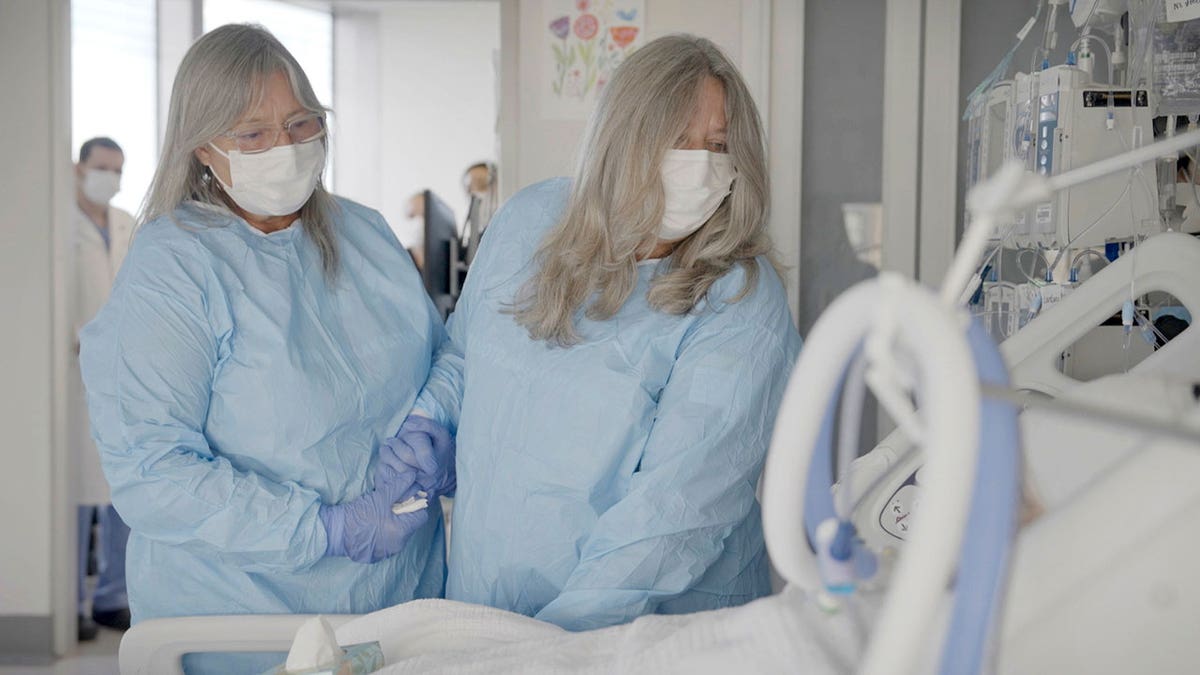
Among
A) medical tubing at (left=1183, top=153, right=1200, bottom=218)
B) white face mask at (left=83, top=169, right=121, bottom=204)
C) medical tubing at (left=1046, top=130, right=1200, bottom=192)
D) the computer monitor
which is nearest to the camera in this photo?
medical tubing at (left=1046, top=130, right=1200, bottom=192)

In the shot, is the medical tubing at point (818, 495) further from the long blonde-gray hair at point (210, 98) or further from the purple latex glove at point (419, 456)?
the long blonde-gray hair at point (210, 98)

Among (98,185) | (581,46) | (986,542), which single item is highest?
(581,46)

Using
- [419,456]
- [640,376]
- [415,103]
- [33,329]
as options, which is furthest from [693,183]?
[415,103]

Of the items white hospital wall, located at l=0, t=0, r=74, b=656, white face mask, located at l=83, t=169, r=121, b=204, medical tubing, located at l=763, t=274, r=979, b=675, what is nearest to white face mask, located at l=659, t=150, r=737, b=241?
medical tubing, located at l=763, t=274, r=979, b=675

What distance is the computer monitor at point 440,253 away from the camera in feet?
12.0

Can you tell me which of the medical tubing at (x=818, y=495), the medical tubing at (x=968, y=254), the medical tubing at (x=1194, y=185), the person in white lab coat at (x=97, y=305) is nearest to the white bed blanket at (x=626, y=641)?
the medical tubing at (x=818, y=495)

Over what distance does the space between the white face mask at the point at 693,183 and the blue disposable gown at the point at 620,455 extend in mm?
94

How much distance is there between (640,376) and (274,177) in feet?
2.08

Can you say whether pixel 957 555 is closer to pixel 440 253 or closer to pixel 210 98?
pixel 210 98

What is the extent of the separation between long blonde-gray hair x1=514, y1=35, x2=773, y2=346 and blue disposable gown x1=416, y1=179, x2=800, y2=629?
3 cm

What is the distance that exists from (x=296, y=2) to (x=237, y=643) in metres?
5.22

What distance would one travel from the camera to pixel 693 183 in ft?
5.24

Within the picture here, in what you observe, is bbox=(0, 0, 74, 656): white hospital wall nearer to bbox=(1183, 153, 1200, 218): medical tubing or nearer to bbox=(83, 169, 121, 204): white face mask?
bbox=(83, 169, 121, 204): white face mask

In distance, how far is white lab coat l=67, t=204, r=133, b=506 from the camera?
3479mm
